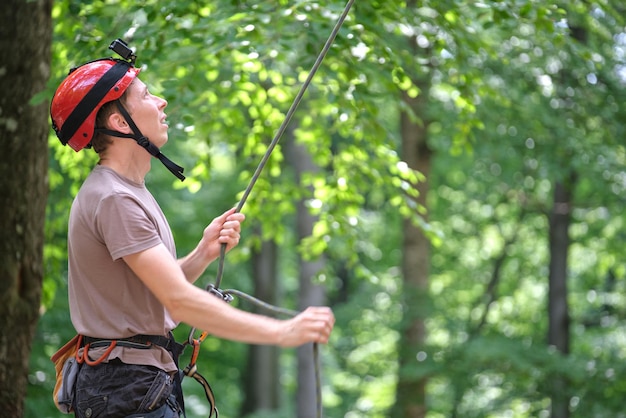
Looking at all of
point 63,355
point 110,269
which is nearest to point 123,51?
point 110,269

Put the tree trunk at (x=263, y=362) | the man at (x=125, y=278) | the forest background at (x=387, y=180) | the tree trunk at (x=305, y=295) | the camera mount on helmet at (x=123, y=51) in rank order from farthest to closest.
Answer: the tree trunk at (x=263, y=362) < the tree trunk at (x=305, y=295) < the forest background at (x=387, y=180) < the camera mount on helmet at (x=123, y=51) < the man at (x=125, y=278)

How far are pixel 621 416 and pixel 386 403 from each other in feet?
19.0

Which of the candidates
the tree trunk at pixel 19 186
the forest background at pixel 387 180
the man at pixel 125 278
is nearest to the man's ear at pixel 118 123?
the man at pixel 125 278

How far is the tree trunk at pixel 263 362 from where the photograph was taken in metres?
14.2

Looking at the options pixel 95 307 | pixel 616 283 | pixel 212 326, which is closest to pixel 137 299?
pixel 95 307

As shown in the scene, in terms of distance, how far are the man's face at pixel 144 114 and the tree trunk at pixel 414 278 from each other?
646 centimetres

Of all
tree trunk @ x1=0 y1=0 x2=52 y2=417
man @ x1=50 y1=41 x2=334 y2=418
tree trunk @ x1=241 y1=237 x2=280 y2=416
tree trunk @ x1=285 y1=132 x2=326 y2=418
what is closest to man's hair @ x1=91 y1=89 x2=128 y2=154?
man @ x1=50 y1=41 x2=334 y2=418

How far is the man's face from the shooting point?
2498 mm

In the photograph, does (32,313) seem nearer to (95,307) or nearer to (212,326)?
(95,307)

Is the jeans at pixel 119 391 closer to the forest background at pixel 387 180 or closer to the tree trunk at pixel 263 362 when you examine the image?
the forest background at pixel 387 180

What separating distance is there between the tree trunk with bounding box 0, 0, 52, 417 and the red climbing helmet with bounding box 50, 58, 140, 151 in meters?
1.67

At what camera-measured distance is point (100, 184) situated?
233 cm

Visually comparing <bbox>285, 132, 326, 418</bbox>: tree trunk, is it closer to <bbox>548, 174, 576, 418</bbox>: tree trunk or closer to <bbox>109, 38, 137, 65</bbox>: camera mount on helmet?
<bbox>548, 174, 576, 418</bbox>: tree trunk

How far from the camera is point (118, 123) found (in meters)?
2.48
